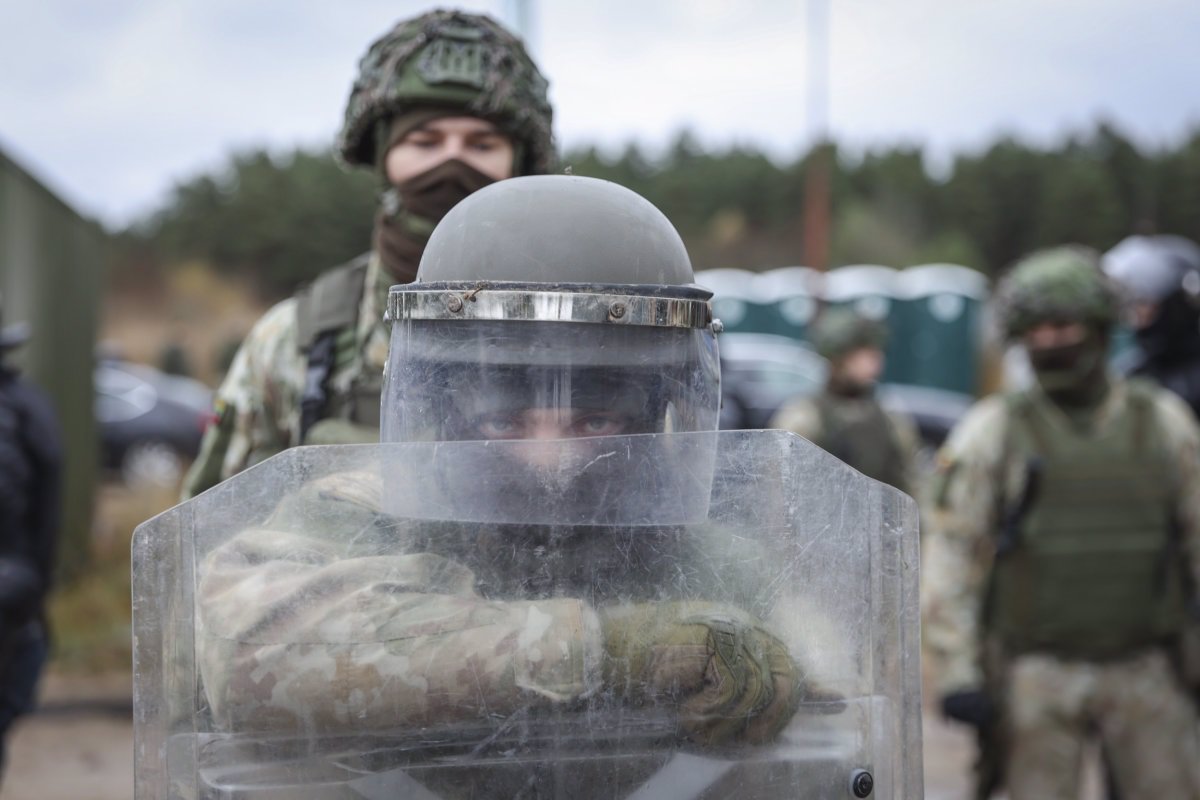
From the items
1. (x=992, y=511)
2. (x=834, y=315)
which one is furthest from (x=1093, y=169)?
(x=992, y=511)

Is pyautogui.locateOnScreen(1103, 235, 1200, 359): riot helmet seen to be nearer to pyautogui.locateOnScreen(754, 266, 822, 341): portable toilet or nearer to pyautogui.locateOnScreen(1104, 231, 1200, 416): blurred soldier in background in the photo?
pyautogui.locateOnScreen(1104, 231, 1200, 416): blurred soldier in background

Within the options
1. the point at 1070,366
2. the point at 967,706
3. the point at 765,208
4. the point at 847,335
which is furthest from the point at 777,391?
the point at 765,208

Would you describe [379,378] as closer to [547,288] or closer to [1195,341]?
[547,288]

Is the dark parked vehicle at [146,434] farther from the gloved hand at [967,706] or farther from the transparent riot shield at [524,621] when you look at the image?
the transparent riot shield at [524,621]

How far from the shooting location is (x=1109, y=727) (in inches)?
153

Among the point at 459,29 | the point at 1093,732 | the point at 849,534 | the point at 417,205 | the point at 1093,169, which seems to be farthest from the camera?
the point at 1093,169

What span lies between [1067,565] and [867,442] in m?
2.92

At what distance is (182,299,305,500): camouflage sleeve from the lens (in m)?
2.48

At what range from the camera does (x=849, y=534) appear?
146 centimetres

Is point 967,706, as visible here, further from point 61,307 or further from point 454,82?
point 61,307

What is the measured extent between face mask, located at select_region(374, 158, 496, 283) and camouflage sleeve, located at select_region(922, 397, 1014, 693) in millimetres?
2206

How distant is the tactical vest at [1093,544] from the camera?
3928mm

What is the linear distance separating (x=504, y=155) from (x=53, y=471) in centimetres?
300

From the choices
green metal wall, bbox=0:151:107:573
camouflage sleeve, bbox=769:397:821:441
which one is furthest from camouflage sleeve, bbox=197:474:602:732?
green metal wall, bbox=0:151:107:573
